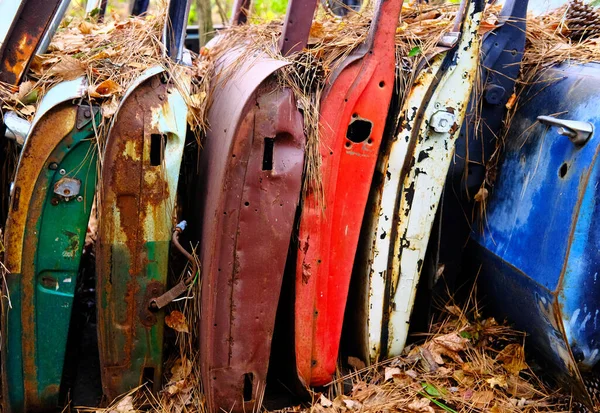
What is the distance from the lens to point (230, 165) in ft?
6.47

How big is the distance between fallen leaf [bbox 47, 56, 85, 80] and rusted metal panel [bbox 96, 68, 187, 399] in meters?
0.44

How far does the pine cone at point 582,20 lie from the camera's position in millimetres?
2838

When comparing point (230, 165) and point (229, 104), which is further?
point (229, 104)

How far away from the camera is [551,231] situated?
6.86 ft

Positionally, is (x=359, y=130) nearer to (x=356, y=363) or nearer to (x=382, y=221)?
(x=382, y=221)

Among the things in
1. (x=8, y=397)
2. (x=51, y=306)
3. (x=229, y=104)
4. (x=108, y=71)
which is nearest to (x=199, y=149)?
(x=229, y=104)

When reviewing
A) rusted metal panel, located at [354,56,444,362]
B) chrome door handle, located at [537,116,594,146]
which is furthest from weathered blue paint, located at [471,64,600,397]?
rusted metal panel, located at [354,56,444,362]

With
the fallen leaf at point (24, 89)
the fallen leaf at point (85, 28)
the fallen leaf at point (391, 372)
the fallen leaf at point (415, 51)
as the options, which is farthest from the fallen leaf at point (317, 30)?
the fallen leaf at point (391, 372)

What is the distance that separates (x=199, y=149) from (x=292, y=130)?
0.53 meters

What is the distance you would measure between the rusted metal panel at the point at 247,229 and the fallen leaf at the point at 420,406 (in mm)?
544

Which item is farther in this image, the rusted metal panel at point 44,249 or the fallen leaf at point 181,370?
the fallen leaf at point 181,370

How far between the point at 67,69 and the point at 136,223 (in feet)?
2.38

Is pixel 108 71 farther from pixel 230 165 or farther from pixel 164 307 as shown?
pixel 164 307

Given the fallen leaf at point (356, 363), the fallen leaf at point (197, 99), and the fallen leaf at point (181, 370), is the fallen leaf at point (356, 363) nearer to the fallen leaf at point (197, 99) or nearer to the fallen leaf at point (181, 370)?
the fallen leaf at point (181, 370)
